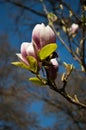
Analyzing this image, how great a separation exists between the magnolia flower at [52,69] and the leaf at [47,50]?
3 cm

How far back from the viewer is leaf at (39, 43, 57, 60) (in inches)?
22.7

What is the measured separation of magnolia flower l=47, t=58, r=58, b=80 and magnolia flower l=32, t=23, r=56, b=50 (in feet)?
0.15

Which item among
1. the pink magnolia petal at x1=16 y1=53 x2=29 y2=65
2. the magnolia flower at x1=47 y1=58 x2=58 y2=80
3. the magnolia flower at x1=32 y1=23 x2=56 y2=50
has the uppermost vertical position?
the magnolia flower at x1=32 y1=23 x2=56 y2=50

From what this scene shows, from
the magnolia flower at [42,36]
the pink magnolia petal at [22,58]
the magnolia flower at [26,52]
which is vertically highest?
the magnolia flower at [42,36]

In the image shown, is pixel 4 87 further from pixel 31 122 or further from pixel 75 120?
pixel 75 120

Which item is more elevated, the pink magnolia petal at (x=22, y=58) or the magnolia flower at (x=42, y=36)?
the magnolia flower at (x=42, y=36)

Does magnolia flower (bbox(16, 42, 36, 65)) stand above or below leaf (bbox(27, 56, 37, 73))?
above

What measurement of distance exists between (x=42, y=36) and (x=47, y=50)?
0.03 m

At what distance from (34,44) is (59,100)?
22.8 feet

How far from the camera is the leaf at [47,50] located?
0.58 m

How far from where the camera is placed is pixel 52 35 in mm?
571

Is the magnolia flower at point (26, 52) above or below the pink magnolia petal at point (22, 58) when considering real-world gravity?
above

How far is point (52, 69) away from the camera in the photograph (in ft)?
2.05

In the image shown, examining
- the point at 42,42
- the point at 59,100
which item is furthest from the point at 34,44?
the point at 59,100
